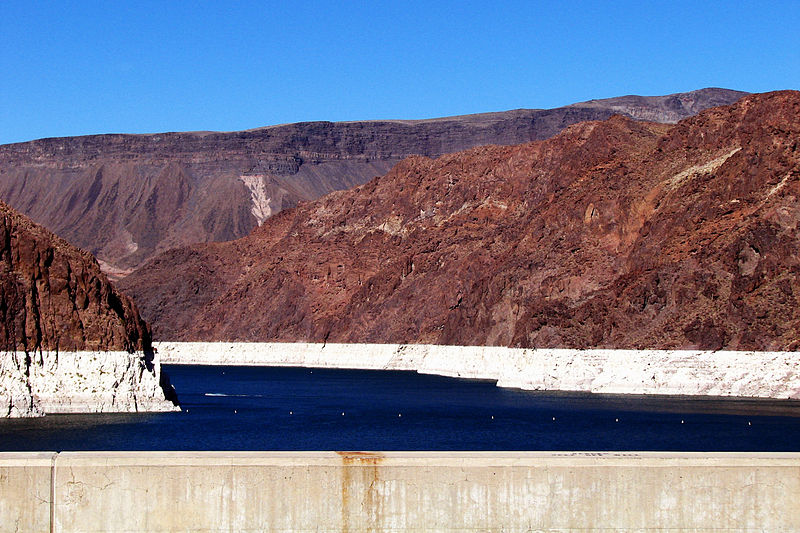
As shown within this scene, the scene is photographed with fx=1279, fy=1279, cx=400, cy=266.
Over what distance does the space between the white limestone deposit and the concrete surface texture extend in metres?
38.9

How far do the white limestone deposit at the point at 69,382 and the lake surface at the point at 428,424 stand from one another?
0.78 meters

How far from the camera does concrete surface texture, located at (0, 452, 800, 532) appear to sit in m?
26.6

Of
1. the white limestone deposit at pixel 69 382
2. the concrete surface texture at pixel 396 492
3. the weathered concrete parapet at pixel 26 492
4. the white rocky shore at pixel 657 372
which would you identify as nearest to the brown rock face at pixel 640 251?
the white rocky shore at pixel 657 372

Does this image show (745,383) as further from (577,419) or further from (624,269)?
(624,269)

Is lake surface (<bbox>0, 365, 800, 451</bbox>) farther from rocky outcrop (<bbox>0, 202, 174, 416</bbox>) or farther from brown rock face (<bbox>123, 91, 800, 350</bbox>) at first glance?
brown rock face (<bbox>123, 91, 800, 350</bbox>)

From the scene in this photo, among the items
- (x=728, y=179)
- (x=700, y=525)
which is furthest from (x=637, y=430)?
(x=728, y=179)

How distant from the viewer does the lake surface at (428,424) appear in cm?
6275

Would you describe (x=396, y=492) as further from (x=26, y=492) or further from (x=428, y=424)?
(x=428, y=424)

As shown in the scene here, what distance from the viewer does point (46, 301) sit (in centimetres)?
6681

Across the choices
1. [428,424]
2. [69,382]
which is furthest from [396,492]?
[428,424]

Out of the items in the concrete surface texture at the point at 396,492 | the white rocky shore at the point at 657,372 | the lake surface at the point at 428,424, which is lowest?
the concrete surface texture at the point at 396,492

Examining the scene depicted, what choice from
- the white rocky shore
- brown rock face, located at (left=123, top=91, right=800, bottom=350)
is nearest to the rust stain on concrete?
the white rocky shore

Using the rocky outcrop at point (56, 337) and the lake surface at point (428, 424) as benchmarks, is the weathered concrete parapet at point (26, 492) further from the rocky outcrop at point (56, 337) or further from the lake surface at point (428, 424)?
the rocky outcrop at point (56, 337)

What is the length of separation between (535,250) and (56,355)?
329ft
